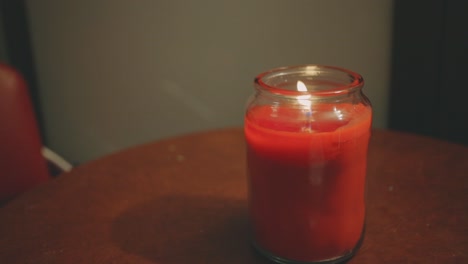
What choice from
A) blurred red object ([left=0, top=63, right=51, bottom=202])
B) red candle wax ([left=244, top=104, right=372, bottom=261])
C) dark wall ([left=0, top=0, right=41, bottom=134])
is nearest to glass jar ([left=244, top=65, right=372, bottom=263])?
red candle wax ([left=244, top=104, right=372, bottom=261])

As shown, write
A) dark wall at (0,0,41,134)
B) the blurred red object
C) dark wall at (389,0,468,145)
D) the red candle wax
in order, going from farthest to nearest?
dark wall at (0,0,41,134) < dark wall at (389,0,468,145) < the blurred red object < the red candle wax

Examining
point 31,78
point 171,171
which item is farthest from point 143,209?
point 31,78

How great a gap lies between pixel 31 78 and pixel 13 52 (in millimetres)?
127

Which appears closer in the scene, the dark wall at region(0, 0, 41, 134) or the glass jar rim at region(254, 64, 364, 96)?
the glass jar rim at region(254, 64, 364, 96)

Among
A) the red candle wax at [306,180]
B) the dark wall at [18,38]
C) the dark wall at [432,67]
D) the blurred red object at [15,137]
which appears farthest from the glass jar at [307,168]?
the dark wall at [18,38]

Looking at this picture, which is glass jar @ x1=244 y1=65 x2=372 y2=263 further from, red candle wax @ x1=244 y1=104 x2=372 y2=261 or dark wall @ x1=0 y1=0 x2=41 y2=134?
dark wall @ x1=0 y1=0 x2=41 y2=134

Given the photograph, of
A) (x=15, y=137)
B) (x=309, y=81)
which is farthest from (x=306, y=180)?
(x=15, y=137)

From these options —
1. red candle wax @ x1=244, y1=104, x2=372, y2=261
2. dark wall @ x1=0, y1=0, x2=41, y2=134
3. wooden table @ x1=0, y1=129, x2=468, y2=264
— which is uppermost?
red candle wax @ x1=244, y1=104, x2=372, y2=261

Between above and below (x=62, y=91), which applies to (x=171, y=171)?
above

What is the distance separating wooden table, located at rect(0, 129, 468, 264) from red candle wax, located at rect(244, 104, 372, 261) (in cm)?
4

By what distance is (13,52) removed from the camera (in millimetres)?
1952

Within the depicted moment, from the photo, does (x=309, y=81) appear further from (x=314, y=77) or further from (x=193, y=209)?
(x=193, y=209)

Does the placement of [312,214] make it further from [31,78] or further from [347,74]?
[31,78]

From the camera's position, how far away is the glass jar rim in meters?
0.49
